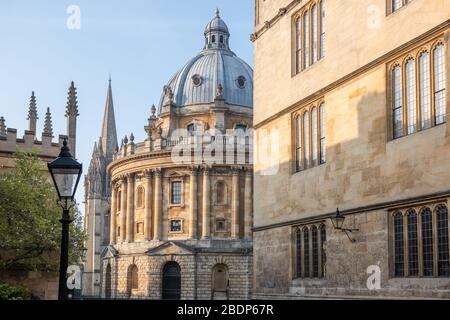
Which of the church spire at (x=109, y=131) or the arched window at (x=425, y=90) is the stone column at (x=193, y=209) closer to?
the arched window at (x=425, y=90)

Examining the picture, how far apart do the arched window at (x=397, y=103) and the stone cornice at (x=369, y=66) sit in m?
0.51

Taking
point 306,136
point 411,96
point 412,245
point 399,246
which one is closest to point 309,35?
point 306,136

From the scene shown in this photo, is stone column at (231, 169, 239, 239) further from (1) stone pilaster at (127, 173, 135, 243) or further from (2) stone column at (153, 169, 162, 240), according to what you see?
(1) stone pilaster at (127, 173, 135, 243)

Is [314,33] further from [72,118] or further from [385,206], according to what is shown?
[72,118]

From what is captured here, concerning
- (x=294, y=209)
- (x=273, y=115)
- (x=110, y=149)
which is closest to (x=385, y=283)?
(x=294, y=209)

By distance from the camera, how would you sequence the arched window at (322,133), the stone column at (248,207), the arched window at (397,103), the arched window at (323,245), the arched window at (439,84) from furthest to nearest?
the stone column at (248,207) < the arched window at (322,133) < the arched window at (323,245) < the arched window at (397,103) < the arched window at (439,84)

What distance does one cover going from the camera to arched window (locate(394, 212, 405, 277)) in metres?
20.7

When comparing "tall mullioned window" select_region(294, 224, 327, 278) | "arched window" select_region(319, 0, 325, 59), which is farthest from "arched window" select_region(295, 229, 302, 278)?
"arched window" select_region(319, 0, 325, 59)

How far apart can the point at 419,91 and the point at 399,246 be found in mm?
4298

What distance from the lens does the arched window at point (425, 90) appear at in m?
19.9

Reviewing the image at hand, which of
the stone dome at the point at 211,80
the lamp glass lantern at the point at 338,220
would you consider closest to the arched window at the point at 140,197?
the stone dome at the point at 211,80

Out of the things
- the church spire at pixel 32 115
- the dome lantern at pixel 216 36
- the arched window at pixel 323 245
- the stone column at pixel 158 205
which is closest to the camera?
the arched window at pixel 323 245

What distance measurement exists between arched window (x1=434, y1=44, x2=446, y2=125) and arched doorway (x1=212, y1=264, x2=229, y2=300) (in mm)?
59618
